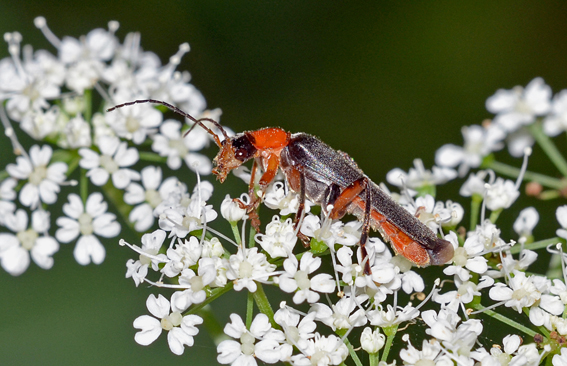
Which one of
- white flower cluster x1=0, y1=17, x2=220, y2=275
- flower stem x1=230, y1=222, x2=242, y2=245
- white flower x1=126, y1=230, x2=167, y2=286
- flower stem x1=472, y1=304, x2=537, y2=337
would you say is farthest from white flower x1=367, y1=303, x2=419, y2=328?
white flower cluster x1=0, y1=17, x2=220, y2=275

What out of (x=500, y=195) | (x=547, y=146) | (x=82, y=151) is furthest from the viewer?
(x=547, y=146)

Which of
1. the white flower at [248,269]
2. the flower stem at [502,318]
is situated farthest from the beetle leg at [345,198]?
the flower stem at [502,318]

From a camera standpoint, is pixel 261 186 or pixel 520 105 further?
pixel 520 105

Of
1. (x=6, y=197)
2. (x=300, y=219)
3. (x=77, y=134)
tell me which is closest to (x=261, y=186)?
(x=300, y=219)

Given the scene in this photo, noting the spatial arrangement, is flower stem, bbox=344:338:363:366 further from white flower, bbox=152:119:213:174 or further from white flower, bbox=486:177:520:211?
white flower, bbox=152:119:213:174

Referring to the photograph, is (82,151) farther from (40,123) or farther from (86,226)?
(86,226)

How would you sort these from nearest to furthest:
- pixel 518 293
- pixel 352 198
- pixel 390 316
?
pixel 390 316 < pixel 518 293 < pixel 352 198

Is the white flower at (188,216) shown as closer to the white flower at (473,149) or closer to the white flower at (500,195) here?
the white flower at (500,195)
